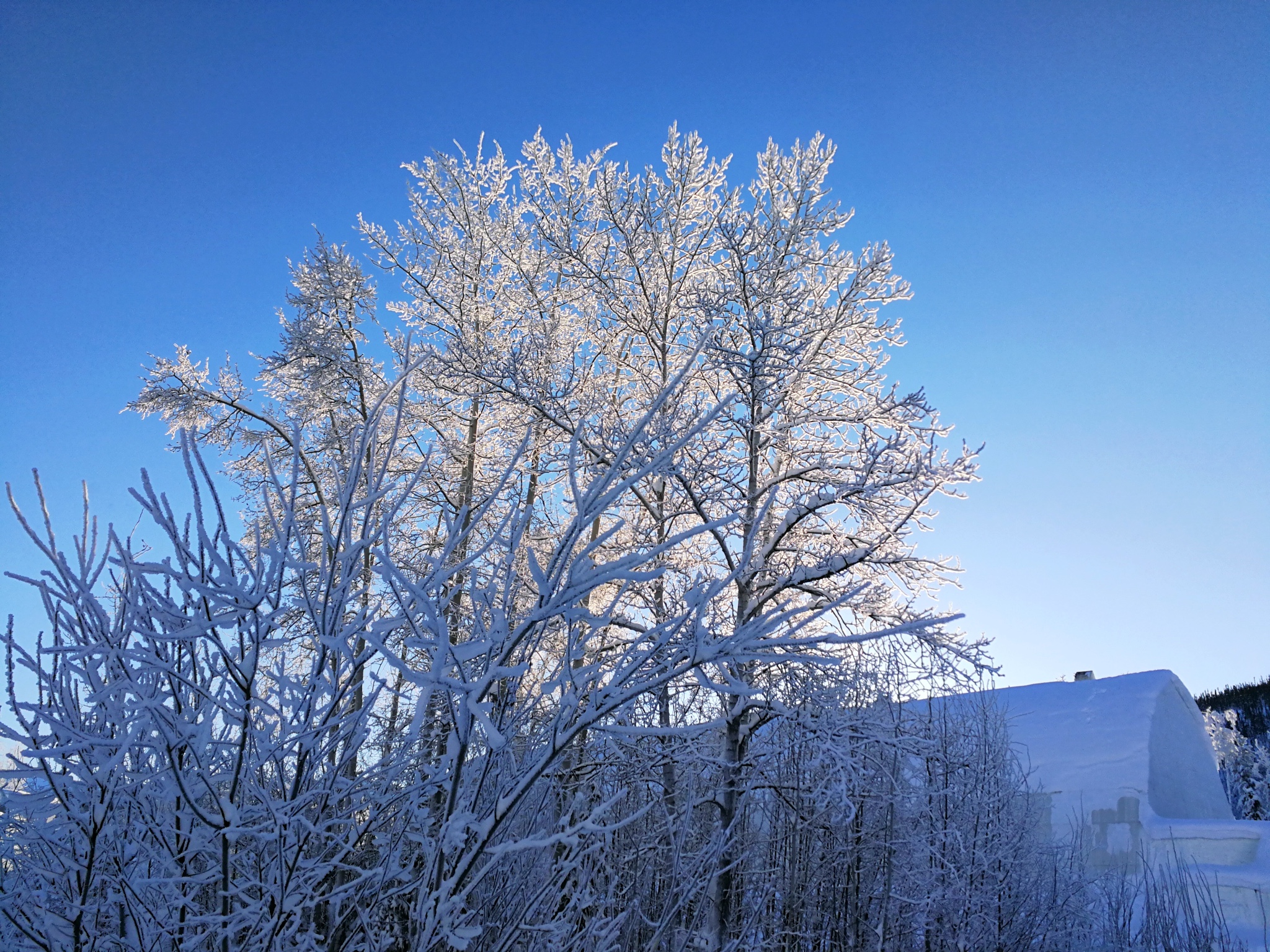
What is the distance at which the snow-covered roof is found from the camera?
14984mm

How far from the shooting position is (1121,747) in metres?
15.4

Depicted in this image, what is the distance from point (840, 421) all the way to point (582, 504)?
7.13 m

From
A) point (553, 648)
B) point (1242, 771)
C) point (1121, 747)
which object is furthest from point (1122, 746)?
point (1242, 771)

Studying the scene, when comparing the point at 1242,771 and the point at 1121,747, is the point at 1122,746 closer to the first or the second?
the point at 1121,747

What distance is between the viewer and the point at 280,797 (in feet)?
7.16

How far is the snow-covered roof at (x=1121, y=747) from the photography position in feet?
49.2

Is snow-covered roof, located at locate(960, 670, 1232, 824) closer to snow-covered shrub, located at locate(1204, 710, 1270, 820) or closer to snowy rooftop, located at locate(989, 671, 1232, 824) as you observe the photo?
snowy rooftop, located at locate(989, 671, 1232, 824)

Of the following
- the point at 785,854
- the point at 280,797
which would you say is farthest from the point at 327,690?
the point at 785,854

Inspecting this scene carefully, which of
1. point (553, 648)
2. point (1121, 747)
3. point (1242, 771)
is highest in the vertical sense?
point (553, 648)

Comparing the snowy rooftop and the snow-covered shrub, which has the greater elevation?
the snowy rooftop

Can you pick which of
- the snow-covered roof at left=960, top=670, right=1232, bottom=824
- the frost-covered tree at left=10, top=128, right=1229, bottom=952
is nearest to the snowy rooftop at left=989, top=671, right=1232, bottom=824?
the snow-covered roof at left=960, top=670, right=1232, bottom=824

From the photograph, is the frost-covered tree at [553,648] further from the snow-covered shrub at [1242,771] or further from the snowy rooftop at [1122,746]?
the snow-covered shrub at [1242,771]

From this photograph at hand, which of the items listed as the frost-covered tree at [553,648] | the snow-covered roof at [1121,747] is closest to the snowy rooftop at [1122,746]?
the snow-covered roof at [1121,747]

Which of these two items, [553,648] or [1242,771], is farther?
[1242,771]
